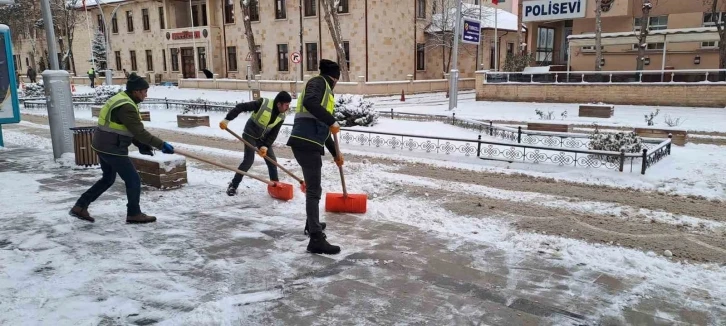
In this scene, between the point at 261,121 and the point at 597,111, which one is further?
the point at 597,111

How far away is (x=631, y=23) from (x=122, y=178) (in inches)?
1094

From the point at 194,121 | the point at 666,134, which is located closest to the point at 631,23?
the point at 666,134

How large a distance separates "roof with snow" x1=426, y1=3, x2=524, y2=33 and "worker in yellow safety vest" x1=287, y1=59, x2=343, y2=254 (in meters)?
30.9

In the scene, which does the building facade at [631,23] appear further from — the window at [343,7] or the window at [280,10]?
the window at [280,10]

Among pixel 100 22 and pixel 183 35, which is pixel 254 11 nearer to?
pixel 183 35

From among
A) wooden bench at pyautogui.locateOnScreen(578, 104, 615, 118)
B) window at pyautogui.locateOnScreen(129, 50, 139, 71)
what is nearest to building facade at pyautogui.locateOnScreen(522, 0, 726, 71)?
wooden bench at pyautogui.locateOnScreen(578, 104, 615, 118)

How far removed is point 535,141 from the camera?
11273mm

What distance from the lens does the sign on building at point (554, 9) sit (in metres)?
26.7

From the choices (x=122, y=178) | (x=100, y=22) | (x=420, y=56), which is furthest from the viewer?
(x=100, y=22)

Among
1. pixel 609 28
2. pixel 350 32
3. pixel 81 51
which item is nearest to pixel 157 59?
pixel 81 51

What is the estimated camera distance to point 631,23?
26.6 meters

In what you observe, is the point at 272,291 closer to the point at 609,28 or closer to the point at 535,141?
the point at 535,141

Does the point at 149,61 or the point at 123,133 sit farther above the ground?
the point at 149,61

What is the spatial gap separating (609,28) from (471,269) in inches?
1059
